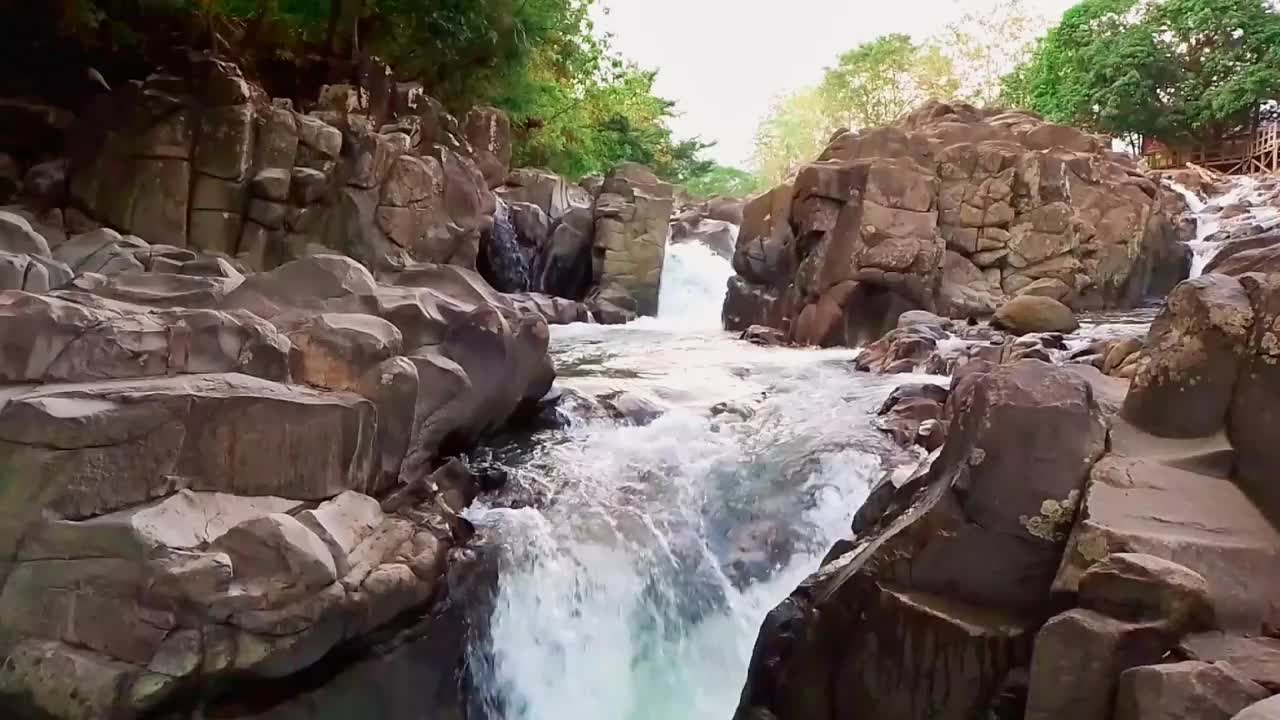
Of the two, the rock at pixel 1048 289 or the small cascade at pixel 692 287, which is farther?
the small cascade at pixel 692 287

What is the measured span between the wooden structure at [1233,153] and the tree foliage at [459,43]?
1661 cm

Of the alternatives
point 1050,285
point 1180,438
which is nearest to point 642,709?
point 1180,438

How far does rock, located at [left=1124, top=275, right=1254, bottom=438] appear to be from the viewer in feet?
14.6

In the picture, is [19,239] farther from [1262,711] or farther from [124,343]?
[1262,711]

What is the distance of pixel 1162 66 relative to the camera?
27750 millimetres

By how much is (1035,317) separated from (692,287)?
29.3 ft

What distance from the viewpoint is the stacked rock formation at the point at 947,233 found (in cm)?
1463

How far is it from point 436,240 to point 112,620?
9.99 metres

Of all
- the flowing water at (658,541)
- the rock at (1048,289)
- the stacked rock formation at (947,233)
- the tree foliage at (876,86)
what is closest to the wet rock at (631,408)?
the flowing water at (658,541)

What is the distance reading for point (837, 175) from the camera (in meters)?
14.8

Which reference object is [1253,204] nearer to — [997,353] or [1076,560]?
[997,353]

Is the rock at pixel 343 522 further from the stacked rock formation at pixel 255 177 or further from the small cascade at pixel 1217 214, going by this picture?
the small cascade at pixel 1217 214

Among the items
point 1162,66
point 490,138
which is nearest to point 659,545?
point 490,138

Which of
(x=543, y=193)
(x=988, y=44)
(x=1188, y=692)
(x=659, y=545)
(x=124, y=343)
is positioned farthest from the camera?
(x=988, y=44)
